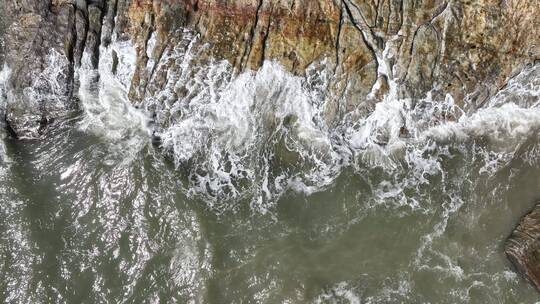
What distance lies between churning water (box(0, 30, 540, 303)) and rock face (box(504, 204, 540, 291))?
0.16m

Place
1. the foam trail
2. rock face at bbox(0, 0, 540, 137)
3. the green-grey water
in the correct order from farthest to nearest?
1. the foam trail
2. rock face at bbox(0, 0, 540, 137)
3. the green-grey water

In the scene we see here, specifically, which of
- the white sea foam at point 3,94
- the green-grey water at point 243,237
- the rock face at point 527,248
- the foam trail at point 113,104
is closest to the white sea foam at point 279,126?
the foam trail at point 113,104

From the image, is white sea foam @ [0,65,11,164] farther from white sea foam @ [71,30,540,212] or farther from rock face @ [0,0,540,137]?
Answer: white sea foam @ [71,30,540,212]

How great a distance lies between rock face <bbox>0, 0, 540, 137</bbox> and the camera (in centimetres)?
785

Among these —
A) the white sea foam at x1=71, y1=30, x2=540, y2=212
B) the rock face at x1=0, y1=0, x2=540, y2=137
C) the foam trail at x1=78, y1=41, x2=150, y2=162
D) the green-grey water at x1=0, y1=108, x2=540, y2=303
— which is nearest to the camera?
the green-grey water at x1=0, y1=108, x2=540, y2=303

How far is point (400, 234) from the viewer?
295 inches

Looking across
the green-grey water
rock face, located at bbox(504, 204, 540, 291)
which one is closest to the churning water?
the green-grey water

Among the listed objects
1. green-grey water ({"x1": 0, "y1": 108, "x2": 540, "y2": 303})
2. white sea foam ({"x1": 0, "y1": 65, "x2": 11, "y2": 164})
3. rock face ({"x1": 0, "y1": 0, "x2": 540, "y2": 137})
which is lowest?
green-grey water ({"x1": 0, "y1": 108, "x2": 540, "y2": 303})

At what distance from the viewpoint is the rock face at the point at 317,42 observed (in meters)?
7.85

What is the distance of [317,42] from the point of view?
312 inches

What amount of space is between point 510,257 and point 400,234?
1795 millimetres

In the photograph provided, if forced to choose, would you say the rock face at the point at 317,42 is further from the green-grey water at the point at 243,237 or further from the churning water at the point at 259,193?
the green-grey water at the point at 243,237

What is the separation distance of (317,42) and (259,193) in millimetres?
2842

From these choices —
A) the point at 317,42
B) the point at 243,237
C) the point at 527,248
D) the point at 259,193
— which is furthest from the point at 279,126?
the point at 527,248
